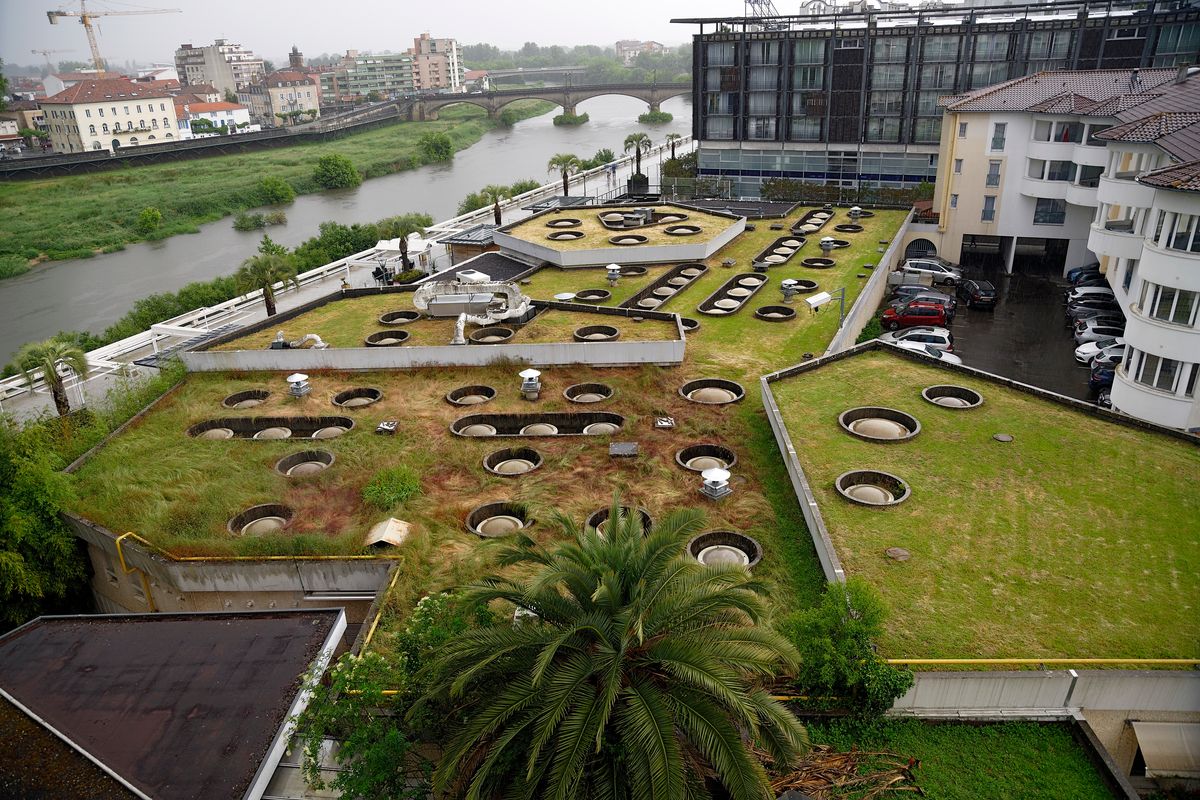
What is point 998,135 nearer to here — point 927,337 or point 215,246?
point 927,337

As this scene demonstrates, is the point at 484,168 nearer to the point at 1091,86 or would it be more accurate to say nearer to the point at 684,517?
the point at 1091,86

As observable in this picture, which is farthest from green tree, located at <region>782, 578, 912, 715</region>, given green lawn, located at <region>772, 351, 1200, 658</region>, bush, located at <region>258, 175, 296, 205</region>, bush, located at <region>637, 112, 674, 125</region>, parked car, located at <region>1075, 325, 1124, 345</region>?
bush, located at <region>637, 112, 674, 125</region>

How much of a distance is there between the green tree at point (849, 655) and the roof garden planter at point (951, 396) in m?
12.4

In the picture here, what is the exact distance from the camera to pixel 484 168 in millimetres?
103062

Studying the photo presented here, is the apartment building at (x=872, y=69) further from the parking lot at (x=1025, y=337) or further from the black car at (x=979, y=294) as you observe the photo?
the black car at (x=979, y=294)

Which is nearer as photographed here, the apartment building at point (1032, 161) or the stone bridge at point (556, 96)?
the apartment building at point (1032, 161)

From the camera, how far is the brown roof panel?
13.0m

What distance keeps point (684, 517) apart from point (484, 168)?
3807 inches

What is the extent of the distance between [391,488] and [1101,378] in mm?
27630

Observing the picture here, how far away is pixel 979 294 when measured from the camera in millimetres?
42625

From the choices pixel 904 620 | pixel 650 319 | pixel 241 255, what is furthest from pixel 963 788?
pixel 241 255

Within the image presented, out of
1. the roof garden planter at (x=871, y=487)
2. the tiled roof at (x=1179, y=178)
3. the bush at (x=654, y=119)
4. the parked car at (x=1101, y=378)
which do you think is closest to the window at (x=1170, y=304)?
the tiled roof at (x=1179, y=178)

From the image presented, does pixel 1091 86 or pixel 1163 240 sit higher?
pixel 1091 86

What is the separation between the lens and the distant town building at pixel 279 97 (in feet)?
538
